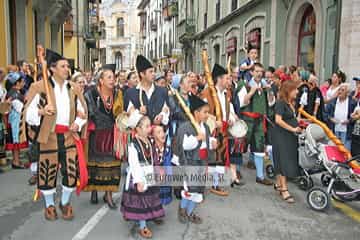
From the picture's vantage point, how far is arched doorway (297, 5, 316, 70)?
1163 cm

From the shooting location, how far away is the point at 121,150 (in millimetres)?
4758

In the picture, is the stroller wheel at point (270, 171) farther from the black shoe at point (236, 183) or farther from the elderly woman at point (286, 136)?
the elderly woman at point (286, 136)

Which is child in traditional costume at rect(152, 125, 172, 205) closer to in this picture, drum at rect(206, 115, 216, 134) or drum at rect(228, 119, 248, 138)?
drum at rect(206, 115, 216, 134)

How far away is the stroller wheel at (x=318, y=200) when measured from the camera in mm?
4840

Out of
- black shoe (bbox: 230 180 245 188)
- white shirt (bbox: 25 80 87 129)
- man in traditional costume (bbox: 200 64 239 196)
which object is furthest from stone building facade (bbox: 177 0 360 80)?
white shirt (bbox: 25 80 87 129)

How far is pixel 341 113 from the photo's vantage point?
7.14m

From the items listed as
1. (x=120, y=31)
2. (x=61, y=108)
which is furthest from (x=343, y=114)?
(x=120, y=31)

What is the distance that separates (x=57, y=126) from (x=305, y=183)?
148 inches

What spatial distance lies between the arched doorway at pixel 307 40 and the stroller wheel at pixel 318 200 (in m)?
7.34

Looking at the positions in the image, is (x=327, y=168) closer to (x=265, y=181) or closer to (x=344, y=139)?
(x=265, y=181)

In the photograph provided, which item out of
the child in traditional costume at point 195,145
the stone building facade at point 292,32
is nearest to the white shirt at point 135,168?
the child in traditional costume at point 195,145

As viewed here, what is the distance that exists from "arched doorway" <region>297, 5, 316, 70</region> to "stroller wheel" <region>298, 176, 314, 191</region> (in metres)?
6.44

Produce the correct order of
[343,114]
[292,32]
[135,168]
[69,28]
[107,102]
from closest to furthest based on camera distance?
[135,168], [107,102], [343,114], [292,32], [69,28]

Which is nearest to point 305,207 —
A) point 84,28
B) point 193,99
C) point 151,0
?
point 193,99
